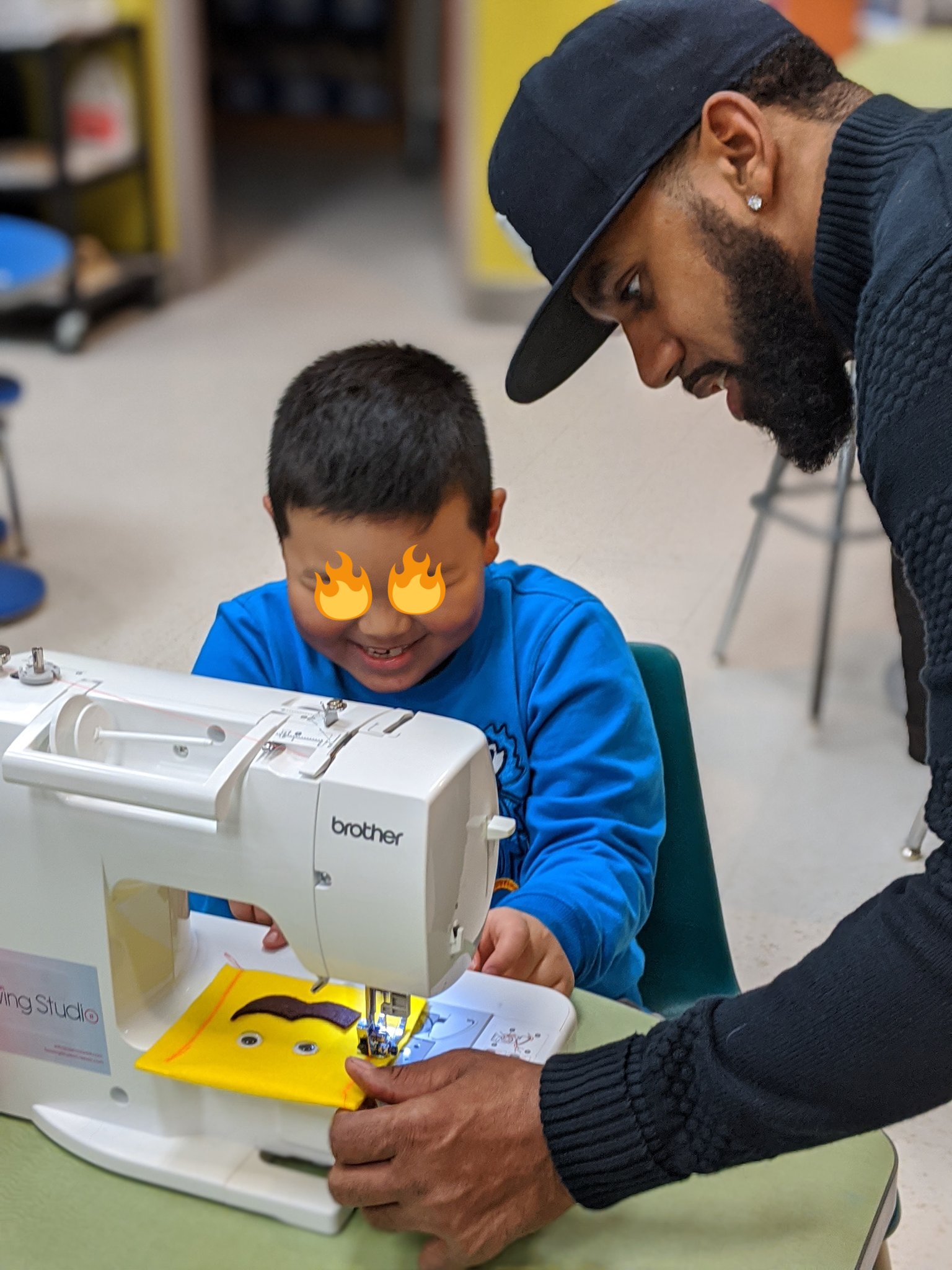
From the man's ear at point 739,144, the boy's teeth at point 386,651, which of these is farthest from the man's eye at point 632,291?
the boy's teeth at point 386,651

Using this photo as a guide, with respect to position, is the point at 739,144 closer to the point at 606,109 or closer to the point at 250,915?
the point at 606,109

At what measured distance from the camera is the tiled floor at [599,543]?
4.96 ft

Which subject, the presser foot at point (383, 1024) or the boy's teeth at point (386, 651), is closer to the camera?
the presser foot at point (383, 1024)

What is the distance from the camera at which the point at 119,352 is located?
461 centimetres

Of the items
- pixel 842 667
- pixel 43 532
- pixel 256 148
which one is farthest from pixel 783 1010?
pixel 256 148

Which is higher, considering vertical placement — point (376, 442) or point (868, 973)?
point (376, 442)

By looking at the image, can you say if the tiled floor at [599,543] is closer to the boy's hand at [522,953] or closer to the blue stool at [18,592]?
the blue stool at [18,592]

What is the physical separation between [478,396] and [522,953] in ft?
1.91

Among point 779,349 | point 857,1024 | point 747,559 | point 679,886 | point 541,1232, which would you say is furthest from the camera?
point 747,559

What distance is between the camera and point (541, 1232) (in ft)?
3.26

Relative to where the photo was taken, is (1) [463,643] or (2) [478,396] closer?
(1) [463,643]

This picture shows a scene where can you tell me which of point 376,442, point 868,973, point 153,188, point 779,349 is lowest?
point 153,188

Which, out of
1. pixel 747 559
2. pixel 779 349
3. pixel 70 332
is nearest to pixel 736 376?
pixel 779 349

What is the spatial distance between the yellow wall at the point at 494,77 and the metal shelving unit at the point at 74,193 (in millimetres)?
1828
